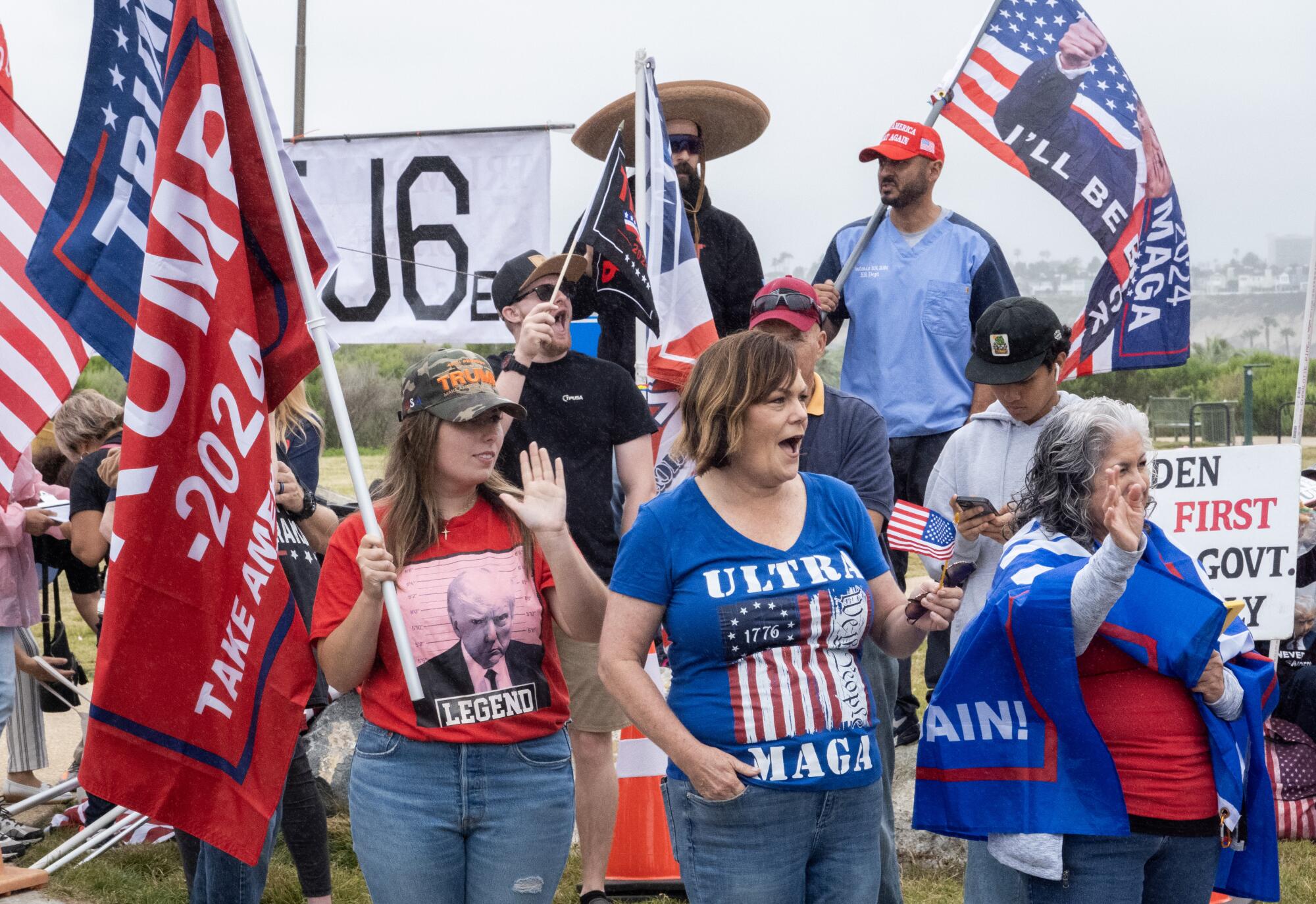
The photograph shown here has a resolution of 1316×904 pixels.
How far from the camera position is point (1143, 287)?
5328 millimetres

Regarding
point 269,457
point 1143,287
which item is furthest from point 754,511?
point 1143,287

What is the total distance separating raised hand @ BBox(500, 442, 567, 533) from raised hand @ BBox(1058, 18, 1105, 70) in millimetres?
3411

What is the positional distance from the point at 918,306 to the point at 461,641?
9.70 feet

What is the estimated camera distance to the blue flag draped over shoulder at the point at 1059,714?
114 inches

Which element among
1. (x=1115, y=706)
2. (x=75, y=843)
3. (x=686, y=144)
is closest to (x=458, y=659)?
(x=1115, y=706)

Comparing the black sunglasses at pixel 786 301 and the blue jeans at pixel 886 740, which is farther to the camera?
the black sunglasses at pixel 786 301

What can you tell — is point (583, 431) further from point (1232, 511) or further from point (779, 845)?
point (1232, 511)

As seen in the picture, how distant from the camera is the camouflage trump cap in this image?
3.18 m

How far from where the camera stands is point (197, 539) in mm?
3174

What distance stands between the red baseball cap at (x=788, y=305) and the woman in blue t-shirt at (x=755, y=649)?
1.28 metres

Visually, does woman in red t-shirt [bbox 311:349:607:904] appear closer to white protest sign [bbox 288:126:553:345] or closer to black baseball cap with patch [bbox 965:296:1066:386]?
black baseball cap with patch [bbox 965:296:1066:386]

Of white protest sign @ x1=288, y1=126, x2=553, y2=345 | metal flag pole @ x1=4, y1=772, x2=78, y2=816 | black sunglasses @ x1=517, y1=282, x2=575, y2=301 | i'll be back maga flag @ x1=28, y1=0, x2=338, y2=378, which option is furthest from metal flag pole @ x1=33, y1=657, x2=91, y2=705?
i'll be back maga flag @ x1=28, y1=0, x2=338, y2=378

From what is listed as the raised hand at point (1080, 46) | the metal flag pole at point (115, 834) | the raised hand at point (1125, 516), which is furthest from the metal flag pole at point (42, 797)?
the raised hand at point (1080, 46)

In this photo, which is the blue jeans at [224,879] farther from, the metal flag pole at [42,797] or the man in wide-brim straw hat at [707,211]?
the metal flag pole at [42,797]
